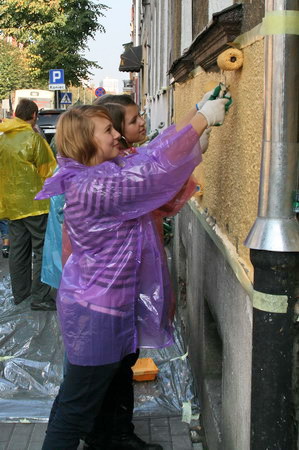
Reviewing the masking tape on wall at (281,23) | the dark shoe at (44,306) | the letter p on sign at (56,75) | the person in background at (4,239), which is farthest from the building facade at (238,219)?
the letter p on sign at (56,75)

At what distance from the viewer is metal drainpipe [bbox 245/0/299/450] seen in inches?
70.4

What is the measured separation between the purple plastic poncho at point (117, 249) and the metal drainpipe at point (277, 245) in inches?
24.2

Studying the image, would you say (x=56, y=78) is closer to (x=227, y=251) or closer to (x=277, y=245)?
(x=227, y=251)

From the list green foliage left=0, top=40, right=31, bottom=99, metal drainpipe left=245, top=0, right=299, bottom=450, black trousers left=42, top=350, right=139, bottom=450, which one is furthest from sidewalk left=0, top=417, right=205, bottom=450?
green foliage left=0, top=40, right=31, bottom=99

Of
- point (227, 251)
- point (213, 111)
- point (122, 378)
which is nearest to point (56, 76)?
point (122, 378)

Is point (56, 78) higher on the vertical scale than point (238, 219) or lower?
higher

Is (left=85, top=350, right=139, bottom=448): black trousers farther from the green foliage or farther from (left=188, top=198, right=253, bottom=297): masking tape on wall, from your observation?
the green foliage

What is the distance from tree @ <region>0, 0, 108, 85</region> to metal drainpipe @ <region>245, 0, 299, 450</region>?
79.2ft

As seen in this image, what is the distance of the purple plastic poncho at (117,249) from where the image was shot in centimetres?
245

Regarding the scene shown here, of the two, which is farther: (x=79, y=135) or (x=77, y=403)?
(x=77, y=403)

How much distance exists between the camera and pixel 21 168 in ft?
18.7

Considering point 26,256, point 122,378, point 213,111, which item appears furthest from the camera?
point 26,256

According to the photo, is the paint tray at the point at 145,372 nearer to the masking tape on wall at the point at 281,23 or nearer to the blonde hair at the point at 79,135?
the blonde hair at the point at 79,135

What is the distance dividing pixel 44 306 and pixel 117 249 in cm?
323
